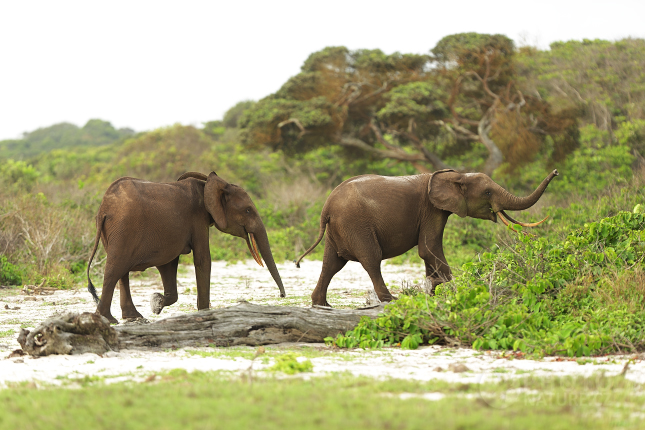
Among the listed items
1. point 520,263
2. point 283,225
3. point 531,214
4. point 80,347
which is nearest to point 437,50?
point 283,225

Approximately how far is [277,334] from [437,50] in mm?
24337

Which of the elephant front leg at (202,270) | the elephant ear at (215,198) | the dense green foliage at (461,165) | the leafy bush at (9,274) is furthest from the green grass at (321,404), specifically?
the leafy bush at (9,274)

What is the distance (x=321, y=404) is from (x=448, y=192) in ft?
16.9

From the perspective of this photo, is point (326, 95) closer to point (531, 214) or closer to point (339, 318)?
point (531, 214)

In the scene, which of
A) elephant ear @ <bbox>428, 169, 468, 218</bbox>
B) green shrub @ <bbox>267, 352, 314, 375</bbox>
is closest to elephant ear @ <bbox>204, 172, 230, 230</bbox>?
elephant ear @ <bbox>428, 169, 468, 218</bbox>

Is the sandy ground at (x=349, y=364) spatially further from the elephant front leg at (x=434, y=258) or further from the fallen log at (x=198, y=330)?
the elephant front leg at (x=434, y=258)

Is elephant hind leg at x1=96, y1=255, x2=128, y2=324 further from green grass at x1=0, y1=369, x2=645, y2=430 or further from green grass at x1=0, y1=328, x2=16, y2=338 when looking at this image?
green grass at x1=0, y1=369, x2=645, y2=430

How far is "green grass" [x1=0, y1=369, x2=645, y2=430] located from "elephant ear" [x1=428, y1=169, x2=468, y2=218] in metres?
4.09

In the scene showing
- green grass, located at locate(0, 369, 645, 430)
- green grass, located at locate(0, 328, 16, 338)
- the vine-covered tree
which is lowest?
green grass, located at locate(0, 328, 16, 338)

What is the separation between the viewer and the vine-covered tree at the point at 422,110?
26.6 metres

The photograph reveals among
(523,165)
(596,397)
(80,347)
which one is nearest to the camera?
(596,397)

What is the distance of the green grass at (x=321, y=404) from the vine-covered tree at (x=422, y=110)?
22411 mm

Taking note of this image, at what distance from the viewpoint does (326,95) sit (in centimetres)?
2994

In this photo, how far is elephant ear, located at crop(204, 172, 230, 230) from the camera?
8133mm
